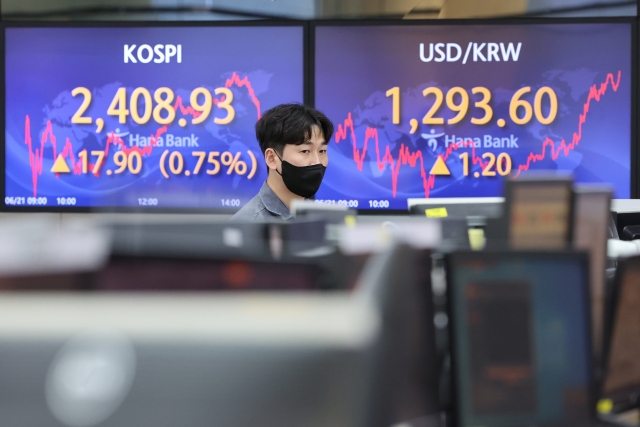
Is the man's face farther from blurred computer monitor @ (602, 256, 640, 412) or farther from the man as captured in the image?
blurred computer monitor @ (602, 256, 640, 412)

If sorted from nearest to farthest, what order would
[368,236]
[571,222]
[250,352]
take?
[250,352] → [368,236] → [571,222]

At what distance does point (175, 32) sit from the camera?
12.8ft

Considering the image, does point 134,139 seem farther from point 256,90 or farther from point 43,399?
point 43,399

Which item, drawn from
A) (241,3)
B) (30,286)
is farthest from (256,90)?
(30,286)

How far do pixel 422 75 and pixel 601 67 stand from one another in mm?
886

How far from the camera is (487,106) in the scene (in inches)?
148

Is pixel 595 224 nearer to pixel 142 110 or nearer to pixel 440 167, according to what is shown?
pixel 440 167

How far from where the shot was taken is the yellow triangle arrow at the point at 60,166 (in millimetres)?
3910

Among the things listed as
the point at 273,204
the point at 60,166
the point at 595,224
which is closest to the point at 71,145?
the point at 60,166

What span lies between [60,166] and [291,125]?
1.86 m

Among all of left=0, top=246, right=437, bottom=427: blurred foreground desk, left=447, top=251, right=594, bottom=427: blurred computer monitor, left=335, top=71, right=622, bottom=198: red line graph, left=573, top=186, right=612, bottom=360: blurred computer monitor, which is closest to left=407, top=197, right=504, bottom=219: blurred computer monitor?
left=573, top=186, right=612, bottom=360: blurred computer monitor

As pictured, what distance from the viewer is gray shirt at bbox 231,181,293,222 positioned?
2.34 m

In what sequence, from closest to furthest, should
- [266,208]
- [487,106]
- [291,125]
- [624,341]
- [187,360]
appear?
[187,360]
[624,341]
[266,208]
[291,125]
[487,106]

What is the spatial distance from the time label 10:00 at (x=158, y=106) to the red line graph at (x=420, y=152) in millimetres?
625
